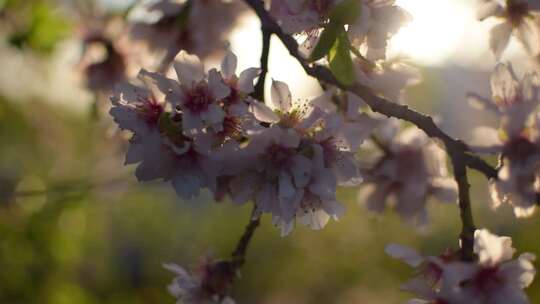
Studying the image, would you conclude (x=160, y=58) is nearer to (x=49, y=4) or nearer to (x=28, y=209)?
(x=49, y=4)

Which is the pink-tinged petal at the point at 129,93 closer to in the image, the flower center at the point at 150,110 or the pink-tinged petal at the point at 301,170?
the flower center at the point at 150,110

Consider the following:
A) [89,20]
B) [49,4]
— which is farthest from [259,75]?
[49,4]

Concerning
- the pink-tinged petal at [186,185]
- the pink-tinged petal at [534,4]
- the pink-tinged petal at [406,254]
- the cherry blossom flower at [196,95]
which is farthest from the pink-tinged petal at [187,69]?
the pink-tinged petal at [534,4]

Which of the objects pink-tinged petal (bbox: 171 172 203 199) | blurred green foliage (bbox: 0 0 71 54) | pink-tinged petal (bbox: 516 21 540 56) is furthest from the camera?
blurred green foliage (bbox: 0 0 71 54)

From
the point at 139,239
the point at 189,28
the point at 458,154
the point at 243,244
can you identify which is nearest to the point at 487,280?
the point at 458,154

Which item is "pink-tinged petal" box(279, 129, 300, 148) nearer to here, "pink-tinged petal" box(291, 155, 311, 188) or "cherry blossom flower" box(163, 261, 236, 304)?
"pink-tinged petal" box(291, 155, 311, 188)

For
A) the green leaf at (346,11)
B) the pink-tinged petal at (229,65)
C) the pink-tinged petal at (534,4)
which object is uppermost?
the green leaf at (346,11)

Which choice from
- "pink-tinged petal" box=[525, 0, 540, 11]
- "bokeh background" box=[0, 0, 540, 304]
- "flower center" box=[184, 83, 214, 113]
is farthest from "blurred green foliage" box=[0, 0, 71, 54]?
"pink-tinged petal" box=[525, 0, 540, 11]
